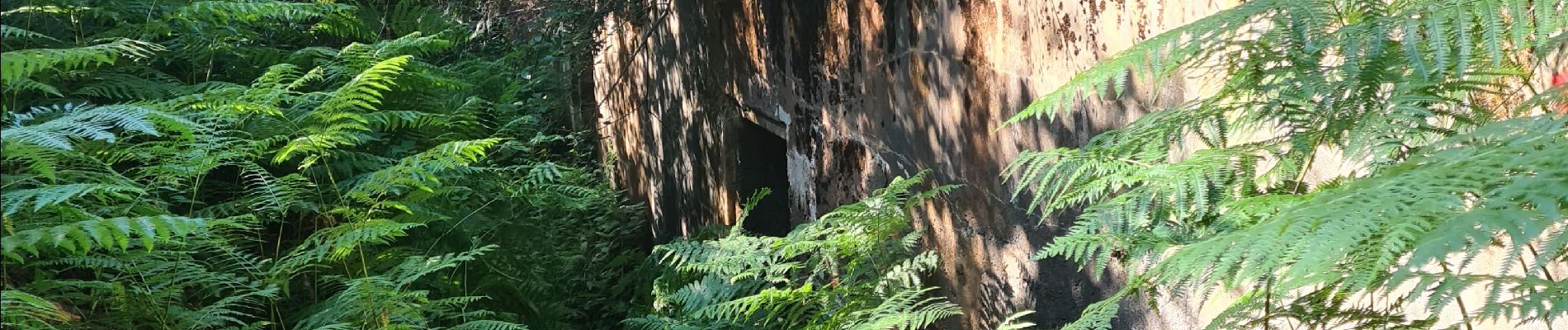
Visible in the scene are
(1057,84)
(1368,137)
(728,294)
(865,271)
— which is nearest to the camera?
(1368,137)

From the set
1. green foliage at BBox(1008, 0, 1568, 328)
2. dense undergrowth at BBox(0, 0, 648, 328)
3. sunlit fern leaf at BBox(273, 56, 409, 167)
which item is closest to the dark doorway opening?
dense undergrowth at BBox(0, 0, 648, 328)

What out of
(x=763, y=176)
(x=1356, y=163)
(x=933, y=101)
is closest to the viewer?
(x=1356, y=163)

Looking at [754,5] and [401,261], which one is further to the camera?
[754,5]

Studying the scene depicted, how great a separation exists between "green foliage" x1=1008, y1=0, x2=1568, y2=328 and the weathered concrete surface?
0.20 metres

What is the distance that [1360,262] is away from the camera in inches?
54.2

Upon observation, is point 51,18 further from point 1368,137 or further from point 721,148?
point 1368,137

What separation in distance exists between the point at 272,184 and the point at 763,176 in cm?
297

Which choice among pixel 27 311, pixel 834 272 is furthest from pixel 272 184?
pixel 834 272

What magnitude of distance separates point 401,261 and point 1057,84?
2.66m

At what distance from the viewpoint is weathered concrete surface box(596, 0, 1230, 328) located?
333 centimetres

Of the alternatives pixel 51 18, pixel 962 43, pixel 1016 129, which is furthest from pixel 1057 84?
pixel 51 18

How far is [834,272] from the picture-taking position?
4602mm

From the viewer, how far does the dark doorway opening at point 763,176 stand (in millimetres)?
6594

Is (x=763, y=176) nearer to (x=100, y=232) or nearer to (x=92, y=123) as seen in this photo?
(x=92, y=123)
